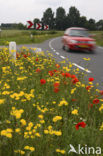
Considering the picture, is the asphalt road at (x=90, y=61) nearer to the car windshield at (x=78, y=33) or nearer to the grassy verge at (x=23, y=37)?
the car windshield at (x=78, y=33)

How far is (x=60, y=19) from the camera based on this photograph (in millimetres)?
123125

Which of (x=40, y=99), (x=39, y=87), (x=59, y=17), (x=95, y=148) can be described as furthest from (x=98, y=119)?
(x=59, y=17)

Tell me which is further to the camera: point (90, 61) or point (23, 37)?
point (23, 37)

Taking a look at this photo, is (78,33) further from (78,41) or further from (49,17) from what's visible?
(49,17)

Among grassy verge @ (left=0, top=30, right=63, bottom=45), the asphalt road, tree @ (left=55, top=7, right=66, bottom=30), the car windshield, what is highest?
tree @ (left=55, top=7, right=66, bottom=30)

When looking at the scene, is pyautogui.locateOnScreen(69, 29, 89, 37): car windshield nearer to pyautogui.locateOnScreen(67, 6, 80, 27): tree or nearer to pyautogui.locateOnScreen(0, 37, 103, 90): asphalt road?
pyautogui.locateOnScreen(0, 37, 103, 90): asphalt road

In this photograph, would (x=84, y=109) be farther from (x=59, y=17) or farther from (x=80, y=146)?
(x=59, y=17)

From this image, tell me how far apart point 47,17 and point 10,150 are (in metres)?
128

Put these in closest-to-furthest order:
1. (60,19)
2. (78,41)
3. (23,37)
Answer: (78,41) < (23,37) < (60,19)

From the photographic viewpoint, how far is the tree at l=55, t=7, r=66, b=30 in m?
123

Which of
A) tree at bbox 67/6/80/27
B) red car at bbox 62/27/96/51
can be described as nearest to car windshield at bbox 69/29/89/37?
red car at bbox 62/27/96/51

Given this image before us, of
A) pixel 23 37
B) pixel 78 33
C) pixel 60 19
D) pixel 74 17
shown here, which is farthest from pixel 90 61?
pixel 74 17

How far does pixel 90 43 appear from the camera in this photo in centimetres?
1562

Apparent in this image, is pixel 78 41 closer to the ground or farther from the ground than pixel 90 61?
farther from the ground
